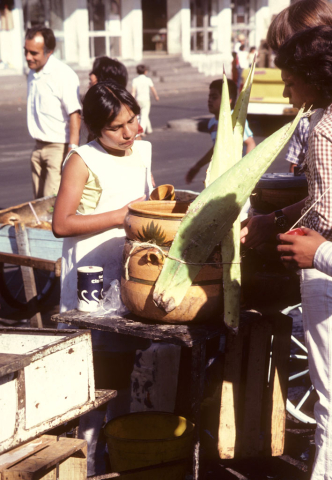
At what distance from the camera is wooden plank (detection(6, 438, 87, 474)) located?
7.16ft

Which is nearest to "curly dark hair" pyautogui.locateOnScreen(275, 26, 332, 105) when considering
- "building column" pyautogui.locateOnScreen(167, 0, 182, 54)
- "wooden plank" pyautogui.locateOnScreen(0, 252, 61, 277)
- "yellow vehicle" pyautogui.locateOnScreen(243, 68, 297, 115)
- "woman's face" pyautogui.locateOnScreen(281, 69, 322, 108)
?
"woman's face" pyautogui.locateOnScreen(281, 69, 322, 108)

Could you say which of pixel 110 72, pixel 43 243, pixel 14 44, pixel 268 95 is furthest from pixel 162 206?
pixel 14 44

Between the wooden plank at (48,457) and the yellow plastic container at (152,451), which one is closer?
the wooden plank at (48,457)

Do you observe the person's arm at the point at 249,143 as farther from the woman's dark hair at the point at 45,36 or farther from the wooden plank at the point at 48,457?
the wooden plank at the point at 48,457

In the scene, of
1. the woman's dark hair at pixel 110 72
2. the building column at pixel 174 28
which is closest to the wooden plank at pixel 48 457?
the woman's dark hair at pixel 110 72

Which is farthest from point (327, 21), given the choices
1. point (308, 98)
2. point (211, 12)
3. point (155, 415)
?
point (211, 12)

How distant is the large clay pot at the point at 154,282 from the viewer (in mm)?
2568

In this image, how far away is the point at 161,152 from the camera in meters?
12.6

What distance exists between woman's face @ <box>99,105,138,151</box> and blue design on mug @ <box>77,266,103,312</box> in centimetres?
62

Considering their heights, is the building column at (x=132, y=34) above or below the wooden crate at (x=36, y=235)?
above

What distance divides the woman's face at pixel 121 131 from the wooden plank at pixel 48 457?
1367 mm

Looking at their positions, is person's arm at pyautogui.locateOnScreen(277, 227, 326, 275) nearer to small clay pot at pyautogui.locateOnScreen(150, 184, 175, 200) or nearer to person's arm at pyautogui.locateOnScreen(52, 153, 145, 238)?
small clay pot at pyautogui.locateOnScreen(150, 184, 175, 200)

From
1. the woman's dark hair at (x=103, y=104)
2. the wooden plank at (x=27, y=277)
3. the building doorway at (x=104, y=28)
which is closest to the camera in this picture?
the woman's dark hair at (x=103, y=104)

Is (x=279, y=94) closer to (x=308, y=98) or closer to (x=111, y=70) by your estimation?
(x=111, y=70)
